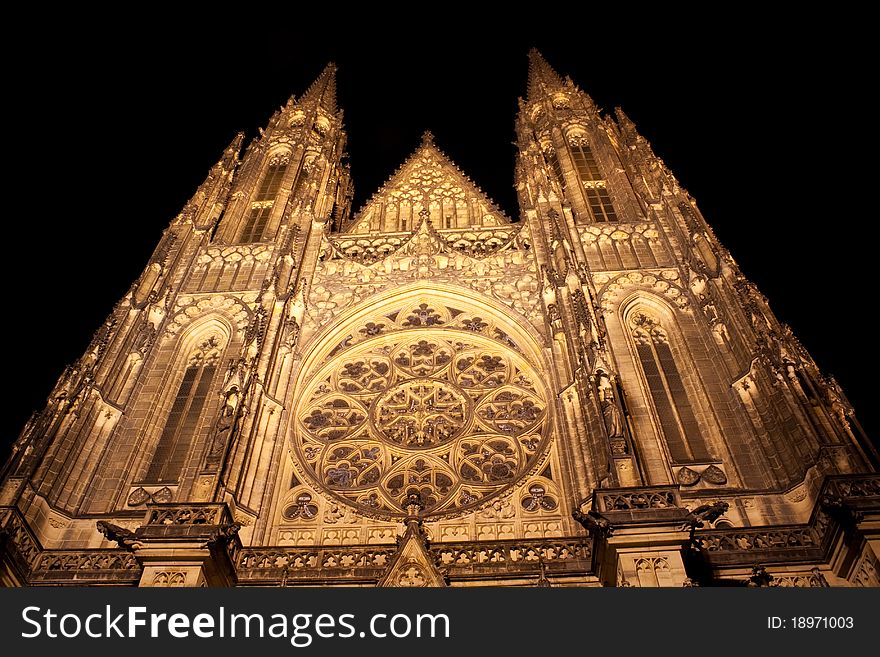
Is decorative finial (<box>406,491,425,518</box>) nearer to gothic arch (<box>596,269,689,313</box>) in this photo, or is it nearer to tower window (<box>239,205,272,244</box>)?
gothic arch (<box>596,269,689,313</box>)

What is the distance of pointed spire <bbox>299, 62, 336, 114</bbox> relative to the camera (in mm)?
33250

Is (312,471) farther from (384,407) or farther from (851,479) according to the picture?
(851,479)

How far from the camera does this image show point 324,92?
113ft

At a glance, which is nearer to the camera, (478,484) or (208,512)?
(208,512)

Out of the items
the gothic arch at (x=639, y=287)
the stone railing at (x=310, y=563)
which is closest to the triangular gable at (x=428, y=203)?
the gothic arch at (x=639, y=287)

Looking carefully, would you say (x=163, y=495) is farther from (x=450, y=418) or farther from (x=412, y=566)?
(x=450, y=418)

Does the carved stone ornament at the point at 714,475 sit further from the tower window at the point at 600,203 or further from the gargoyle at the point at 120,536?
the gargoyle at the point at 120,536

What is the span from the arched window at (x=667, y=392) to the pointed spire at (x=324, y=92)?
19.5 m

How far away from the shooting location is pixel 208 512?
1245 centimetres

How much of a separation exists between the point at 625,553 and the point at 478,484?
4.32 metres

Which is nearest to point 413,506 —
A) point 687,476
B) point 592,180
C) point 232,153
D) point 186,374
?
point 687,476

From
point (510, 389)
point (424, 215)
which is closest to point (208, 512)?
point (510, 389)

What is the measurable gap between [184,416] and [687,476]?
10468 millimetres

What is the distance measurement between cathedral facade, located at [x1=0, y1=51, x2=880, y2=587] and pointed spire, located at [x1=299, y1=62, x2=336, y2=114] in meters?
10.5
